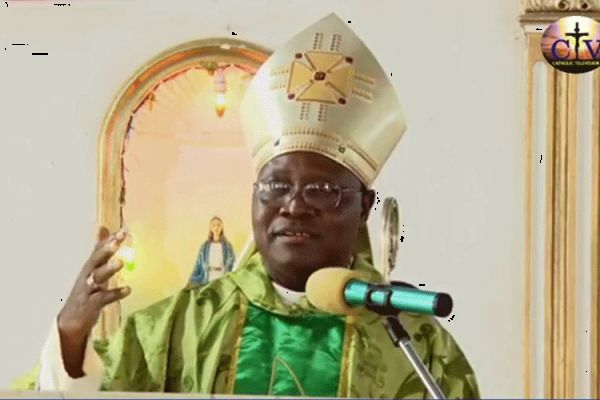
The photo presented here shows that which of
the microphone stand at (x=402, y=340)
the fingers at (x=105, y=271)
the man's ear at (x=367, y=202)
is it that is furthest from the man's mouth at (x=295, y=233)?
the microphone stand at (x=402, y=340)

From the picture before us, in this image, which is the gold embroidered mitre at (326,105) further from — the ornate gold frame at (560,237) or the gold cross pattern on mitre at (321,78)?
the ornate gold frame at (560,237)

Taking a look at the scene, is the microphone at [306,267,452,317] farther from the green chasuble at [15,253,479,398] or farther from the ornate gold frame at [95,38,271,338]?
the ornate gold frame at [95,38,271,338]

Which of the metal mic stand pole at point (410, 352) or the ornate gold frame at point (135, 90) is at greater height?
the ornate gold frame at point (135, 90)

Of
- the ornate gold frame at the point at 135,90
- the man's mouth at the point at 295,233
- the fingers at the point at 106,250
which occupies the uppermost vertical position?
the ornate gold frame at the point at 135,90

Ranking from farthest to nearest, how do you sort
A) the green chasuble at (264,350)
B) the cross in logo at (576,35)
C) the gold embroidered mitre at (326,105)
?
the cross in logo at (576,35) → the gold embroidered mitre at (326,105) → the green chasuble at (264,350)

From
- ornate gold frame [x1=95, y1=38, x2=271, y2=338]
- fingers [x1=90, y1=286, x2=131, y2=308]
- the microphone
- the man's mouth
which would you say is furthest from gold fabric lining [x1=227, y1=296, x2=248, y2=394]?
ornate gold frame [x1=95, y1=38, x2=271, y2=338]

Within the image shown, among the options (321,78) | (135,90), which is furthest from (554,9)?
(321,78)

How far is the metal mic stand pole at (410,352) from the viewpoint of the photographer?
1.88m

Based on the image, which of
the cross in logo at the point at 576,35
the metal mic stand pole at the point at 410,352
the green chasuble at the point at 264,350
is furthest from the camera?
the cross in logo at the point at 576,35

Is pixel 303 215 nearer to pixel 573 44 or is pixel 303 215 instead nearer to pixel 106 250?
pixel 106 250

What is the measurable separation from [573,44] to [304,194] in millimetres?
1281

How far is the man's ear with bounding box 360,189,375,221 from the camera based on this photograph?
2.65 meters

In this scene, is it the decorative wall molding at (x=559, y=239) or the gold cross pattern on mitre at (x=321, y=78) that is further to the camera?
the decorative wall molding at (x=559, y=239)

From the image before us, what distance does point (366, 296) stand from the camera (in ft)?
6.58
